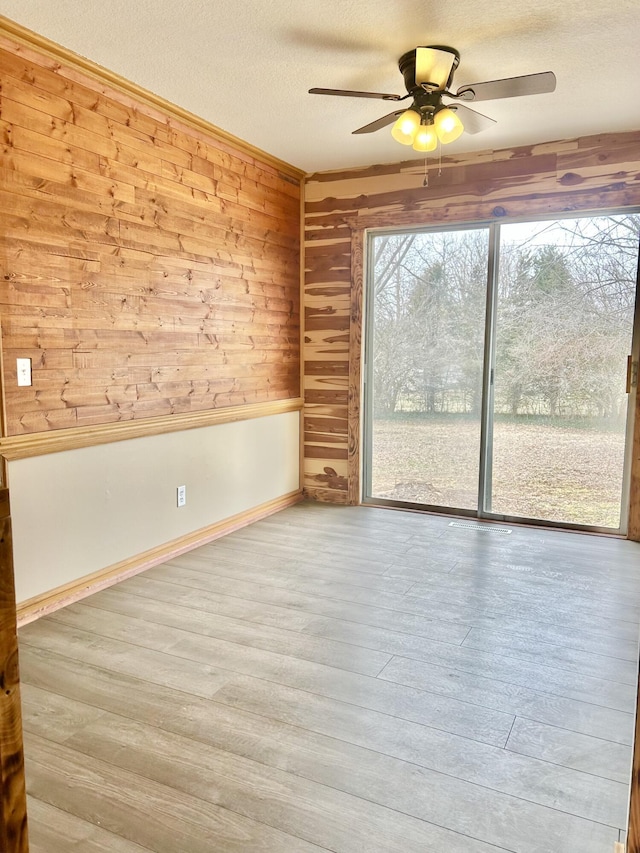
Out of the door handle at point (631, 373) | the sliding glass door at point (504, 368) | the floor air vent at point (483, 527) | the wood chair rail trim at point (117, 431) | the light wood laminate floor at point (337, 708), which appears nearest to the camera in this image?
the light wood laminate floor at point (337, 708)

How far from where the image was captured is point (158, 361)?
362 centimetres

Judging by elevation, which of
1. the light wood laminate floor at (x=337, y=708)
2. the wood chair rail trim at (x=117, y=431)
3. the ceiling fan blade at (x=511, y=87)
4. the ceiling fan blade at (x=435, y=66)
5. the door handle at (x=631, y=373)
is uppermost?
the ceiling fan blade at (x=435, y=66)

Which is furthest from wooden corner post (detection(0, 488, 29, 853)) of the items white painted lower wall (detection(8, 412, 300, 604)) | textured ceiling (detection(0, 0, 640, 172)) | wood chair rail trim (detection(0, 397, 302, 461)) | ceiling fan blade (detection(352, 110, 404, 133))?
ceiling fan blade (detection(352, 110, 404, 133))

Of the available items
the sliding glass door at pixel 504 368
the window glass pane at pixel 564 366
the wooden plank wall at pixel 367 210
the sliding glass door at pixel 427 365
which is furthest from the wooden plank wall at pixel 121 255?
the window glass pane at pixel 564 366

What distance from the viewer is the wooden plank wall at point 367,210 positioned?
13.2 ft

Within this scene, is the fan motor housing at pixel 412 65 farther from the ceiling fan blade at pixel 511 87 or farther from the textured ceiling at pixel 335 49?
the ceiling fan blade at pixel 511 87

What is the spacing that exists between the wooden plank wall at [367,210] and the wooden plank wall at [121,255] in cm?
48

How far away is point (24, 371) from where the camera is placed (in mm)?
2820

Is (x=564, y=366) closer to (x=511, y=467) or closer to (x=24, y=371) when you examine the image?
(x=511, y=467)

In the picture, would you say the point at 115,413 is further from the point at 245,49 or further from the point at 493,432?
the point at 493,432

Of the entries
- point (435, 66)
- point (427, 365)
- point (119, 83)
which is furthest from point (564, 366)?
point (119, 83)

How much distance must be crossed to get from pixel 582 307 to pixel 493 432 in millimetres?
1058

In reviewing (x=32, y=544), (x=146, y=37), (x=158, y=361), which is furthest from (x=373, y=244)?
(x=32, y=544)

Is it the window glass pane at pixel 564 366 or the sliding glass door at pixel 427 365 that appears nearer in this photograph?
the window glass pane at pixel 564 366
